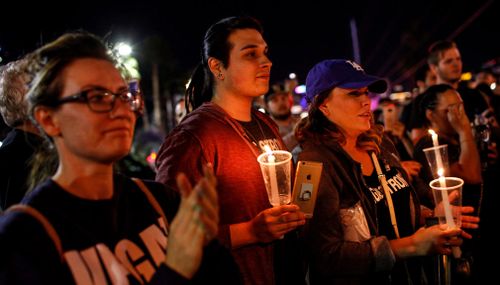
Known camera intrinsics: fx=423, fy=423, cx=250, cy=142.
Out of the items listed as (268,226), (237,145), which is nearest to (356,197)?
(268,226)

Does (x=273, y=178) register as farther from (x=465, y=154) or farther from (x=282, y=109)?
(x=282, y=109)

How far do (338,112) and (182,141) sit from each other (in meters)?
1.34

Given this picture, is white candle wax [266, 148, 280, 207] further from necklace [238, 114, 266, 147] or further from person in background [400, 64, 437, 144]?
person in background [400, 64, 437, 144]

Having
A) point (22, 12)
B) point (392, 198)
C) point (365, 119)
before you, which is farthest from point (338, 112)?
point (22, 12)

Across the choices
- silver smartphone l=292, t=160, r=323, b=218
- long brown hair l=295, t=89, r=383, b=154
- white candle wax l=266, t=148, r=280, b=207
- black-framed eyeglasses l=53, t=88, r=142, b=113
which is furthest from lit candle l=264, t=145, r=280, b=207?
long brown hair l=295, t=89, r=383, b=154

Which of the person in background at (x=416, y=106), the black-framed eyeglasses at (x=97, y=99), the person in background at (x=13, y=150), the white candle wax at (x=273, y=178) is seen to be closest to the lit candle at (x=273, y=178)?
the white candle wax at (x=273, y=178)

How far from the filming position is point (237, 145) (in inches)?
119

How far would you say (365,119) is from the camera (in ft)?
11.2

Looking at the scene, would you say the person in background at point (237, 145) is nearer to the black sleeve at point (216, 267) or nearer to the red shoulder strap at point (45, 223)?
the black sleeve at point (216, 267)

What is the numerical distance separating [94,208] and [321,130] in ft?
7.12

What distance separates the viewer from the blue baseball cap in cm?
338

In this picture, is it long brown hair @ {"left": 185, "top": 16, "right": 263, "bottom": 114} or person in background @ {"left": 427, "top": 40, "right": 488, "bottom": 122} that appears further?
person in background @ {"left": 427, "top": 40, "right": 488, "bottom": 122}

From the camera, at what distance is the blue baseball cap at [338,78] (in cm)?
338

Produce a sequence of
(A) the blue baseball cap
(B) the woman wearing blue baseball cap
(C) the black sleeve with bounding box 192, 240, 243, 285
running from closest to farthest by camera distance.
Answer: (C) the black sleeve with bounding box 192, 240, 243, 285 < (B) the woman wearing blue baseball cap < (A) the blue baseball cap
